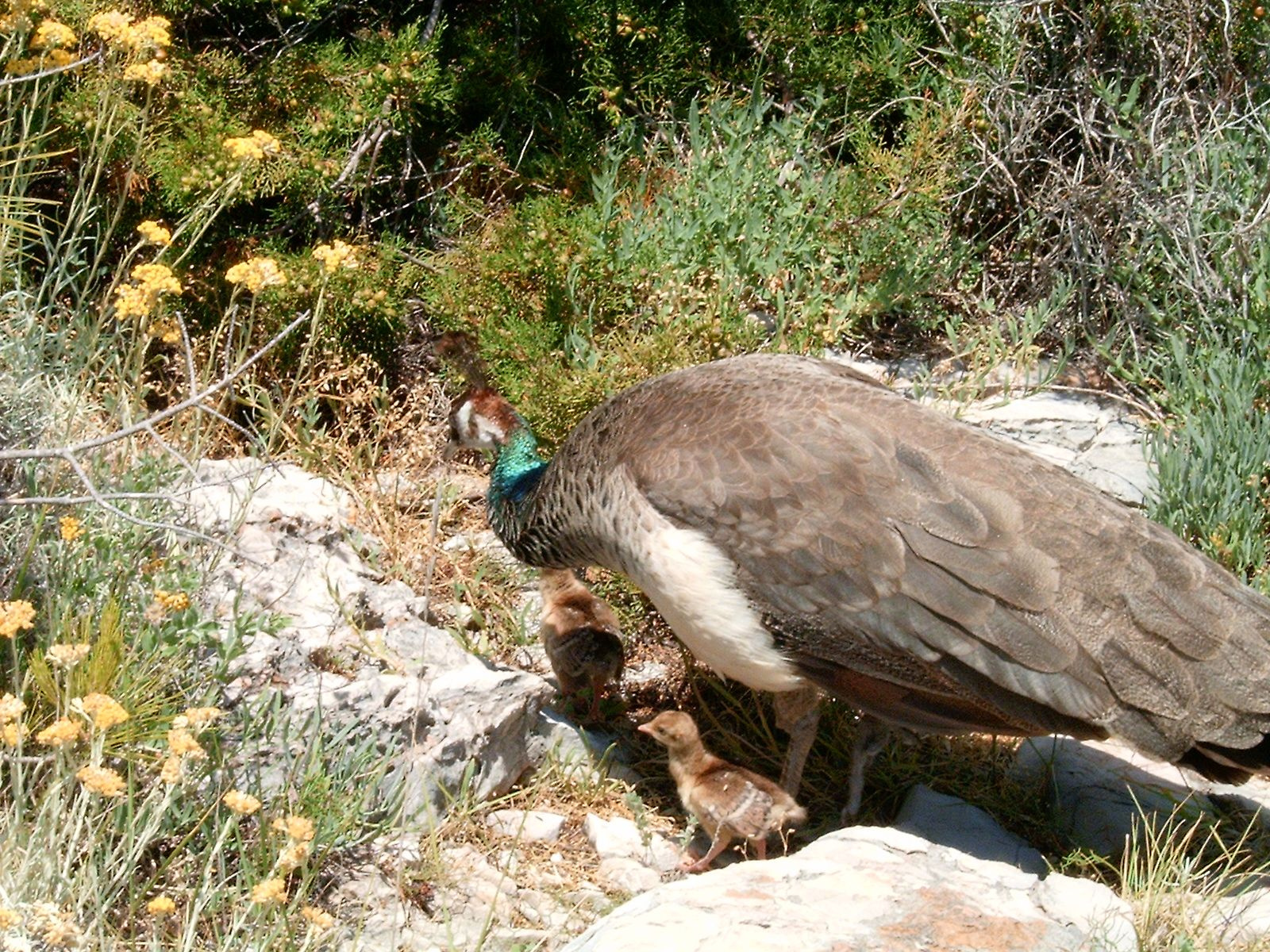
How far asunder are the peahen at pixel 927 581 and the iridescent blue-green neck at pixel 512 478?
743 mm

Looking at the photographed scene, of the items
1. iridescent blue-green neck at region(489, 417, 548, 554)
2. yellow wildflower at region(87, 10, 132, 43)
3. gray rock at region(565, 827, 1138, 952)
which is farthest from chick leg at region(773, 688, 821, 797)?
yellow wildflower at region(87, 10, 132, 43)

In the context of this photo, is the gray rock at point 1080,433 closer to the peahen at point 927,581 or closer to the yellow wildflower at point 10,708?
the peahen at point 927,581

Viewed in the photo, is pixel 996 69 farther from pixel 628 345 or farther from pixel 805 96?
pixel 628 345

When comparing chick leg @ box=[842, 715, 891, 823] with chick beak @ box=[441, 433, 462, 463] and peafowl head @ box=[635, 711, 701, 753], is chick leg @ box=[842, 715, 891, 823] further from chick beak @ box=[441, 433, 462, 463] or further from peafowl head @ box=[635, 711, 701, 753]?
chick beak @ box=[441, 433, 462, 463]

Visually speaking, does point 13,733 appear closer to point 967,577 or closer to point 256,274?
point 256,274

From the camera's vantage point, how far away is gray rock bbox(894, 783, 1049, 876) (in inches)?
168

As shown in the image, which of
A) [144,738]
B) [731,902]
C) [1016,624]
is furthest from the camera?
[1016,624]

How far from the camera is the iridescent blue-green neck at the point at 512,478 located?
5.17 m

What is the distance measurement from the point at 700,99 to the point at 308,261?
6.87ft

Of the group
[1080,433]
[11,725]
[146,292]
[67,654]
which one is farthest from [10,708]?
[1080,433]

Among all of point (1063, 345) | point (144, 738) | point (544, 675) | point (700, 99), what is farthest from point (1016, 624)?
point (700, 99)

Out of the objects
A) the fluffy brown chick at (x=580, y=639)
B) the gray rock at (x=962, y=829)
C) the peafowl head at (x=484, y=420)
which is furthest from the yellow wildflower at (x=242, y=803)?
the peafowl head at (x=484, y=420)

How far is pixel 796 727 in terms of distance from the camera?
457cm

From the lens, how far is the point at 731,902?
3.34 meters
